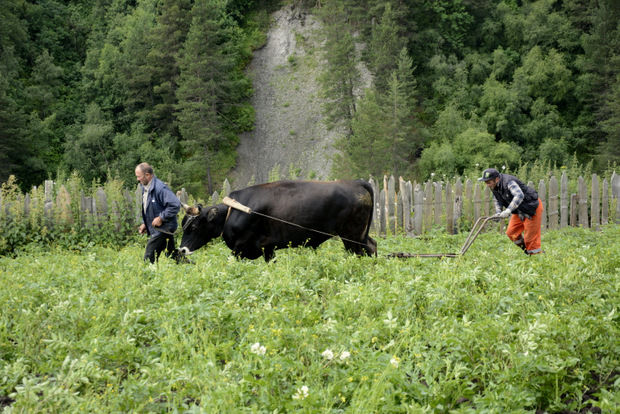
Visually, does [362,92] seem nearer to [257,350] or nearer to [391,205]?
[391,205]

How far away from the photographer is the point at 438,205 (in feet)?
47.5

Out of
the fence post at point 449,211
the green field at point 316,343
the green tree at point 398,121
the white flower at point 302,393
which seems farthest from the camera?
the green tree at point 398,121

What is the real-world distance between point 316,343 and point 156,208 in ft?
16.8

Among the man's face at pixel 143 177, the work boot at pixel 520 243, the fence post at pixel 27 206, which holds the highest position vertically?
the man's face at pixel 143 177

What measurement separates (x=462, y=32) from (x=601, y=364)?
41716 mm

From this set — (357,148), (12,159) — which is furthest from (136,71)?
(357,148)

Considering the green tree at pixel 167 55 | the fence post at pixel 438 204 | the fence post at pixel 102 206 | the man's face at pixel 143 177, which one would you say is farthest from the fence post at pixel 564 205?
the green tree at pixel 167 55

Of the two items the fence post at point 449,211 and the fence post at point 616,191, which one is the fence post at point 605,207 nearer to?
the fence post at point 616,191

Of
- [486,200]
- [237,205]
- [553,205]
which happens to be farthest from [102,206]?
[553,205]

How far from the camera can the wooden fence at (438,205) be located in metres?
12.8

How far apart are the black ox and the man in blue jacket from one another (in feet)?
0.79

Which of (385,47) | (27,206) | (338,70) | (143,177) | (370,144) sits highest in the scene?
(385,47)

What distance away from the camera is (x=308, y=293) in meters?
5.62

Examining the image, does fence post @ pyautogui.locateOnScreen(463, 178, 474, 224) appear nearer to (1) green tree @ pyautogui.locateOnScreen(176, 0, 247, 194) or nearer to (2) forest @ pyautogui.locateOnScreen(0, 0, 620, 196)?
(2) forest @ pyautogui.locateOnScreen(0, 0, 620, 196)
